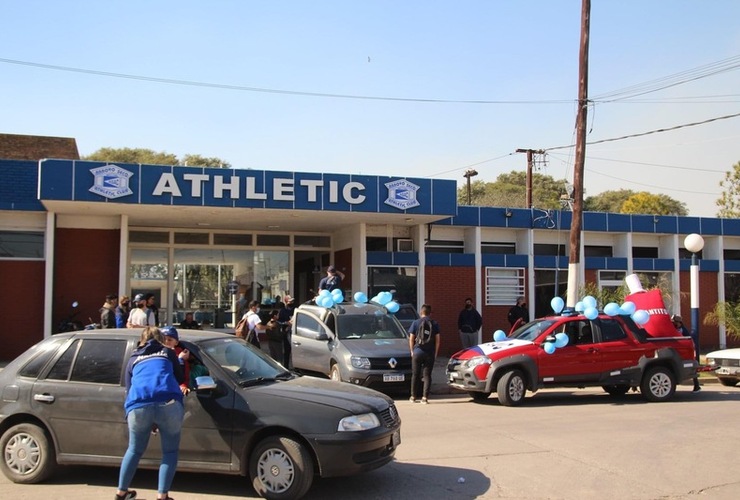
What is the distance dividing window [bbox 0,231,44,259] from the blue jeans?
14.7m

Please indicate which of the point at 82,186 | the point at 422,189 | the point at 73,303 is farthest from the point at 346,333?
the point at 73,303

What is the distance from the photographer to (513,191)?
6378cm

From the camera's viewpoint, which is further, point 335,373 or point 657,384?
point 335,373

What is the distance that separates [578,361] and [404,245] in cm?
983

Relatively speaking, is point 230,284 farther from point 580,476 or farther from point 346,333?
point 580,476

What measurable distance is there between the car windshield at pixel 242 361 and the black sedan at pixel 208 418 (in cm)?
2

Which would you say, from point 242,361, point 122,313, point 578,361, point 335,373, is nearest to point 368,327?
point 335,373

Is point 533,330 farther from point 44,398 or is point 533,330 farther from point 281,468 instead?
point 44,398

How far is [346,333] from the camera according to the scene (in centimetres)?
1438

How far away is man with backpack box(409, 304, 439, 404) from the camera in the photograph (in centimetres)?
1318

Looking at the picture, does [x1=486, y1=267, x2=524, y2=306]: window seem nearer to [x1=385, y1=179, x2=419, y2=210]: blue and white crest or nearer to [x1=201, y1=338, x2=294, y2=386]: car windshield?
[x1=385, y1=179, x2=419, y2=210]: blue and white crest

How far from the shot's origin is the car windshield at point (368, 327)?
569 inches

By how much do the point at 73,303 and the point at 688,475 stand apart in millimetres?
16770

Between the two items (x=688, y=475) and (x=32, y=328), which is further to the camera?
(x=32, y=328)
